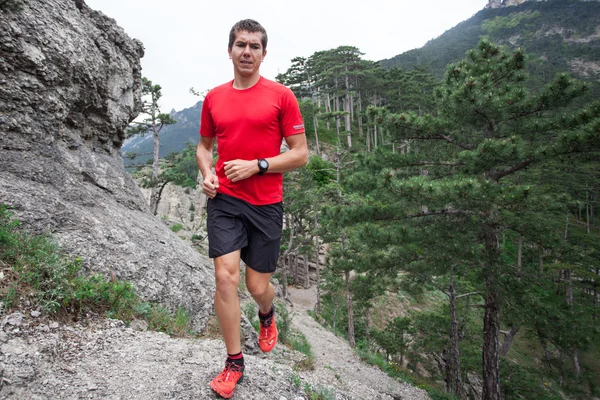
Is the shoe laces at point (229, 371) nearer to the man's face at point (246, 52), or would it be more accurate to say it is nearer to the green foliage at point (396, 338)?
the man's face at point (246, 52)

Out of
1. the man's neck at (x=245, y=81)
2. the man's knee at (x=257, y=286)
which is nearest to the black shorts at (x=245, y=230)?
the man's knee at (x=257, y=286)

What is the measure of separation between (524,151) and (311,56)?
3859 cm

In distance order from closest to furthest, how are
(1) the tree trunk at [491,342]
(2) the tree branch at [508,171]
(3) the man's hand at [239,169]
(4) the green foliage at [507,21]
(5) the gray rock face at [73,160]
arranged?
(3) the man's hand at [239,169]
(5) the gray rock face at [73,160]
(2) the tree branch at [508,171]
(1) the tree trunk at [491,342]
(4) the green foliage at [507,21]

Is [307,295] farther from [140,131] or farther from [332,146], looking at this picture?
[332,146]

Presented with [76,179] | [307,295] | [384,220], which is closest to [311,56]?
[307,295]

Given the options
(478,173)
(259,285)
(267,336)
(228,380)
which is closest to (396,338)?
(478,173)

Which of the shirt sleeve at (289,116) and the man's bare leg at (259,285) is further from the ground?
the shirt sleeve at (289,116)

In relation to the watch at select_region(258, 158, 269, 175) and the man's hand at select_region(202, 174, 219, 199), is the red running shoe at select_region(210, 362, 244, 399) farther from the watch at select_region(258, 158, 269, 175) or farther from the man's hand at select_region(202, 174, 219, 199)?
the watch at select_region(258, 158, 269, 175)

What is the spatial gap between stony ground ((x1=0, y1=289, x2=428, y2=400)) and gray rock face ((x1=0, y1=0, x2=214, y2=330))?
1.25m

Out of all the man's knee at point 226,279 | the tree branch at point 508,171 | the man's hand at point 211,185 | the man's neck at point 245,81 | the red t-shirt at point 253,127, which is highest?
the man's neck at point 245,81

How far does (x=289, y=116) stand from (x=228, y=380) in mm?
1953

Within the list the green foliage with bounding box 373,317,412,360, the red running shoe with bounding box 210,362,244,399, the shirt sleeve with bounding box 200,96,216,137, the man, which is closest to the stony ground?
the red running shoe with bounding box 210,362,244,399

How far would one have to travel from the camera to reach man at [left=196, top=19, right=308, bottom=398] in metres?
2.21

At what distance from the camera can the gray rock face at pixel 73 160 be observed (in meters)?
4.03
